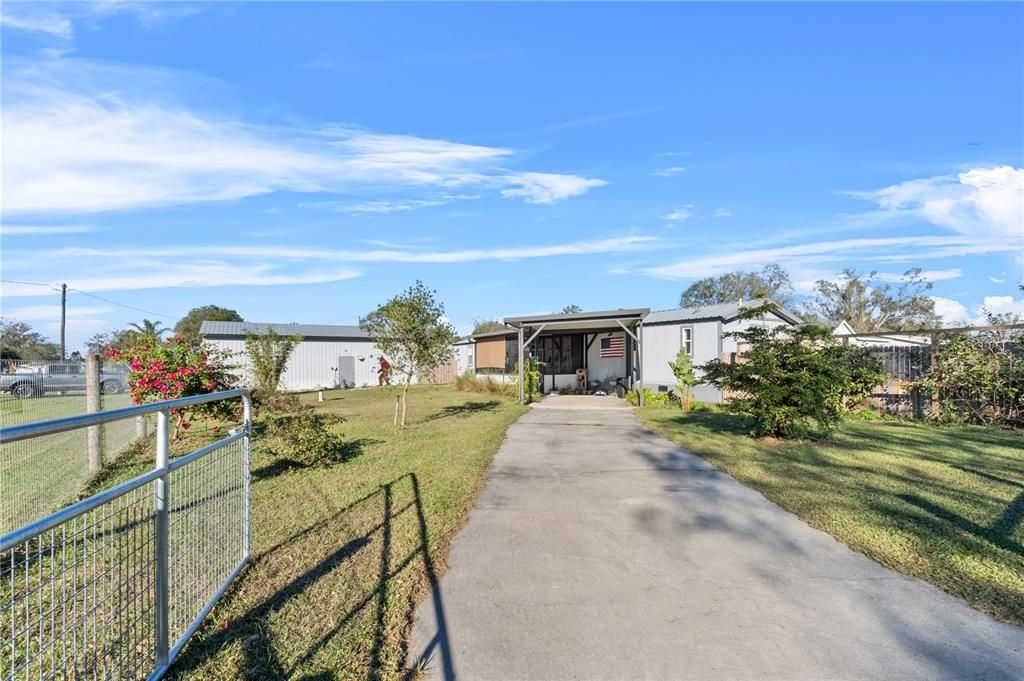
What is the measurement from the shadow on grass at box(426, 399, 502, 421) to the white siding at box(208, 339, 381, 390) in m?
11.2

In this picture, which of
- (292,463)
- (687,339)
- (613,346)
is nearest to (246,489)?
(292,463)

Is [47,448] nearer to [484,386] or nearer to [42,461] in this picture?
[42,461]

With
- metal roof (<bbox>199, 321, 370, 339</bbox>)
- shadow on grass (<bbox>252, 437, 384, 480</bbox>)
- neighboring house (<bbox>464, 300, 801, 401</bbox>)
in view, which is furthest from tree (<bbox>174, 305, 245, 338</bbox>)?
shadow on grass (<bbox>252, 437, 384, 480</bbox>)

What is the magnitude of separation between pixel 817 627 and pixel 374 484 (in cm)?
475

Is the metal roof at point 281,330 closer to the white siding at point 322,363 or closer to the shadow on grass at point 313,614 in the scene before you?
the white siding at point 322,363

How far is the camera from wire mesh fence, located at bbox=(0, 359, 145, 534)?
16.9ft

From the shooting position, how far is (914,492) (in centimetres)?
591

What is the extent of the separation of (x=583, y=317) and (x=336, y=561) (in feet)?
43.1

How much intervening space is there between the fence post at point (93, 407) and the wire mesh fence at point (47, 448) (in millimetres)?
28

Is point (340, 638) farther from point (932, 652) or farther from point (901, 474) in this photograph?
point (901, 474)

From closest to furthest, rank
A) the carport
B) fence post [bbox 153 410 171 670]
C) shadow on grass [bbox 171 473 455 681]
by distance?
fence post [bbox 153 410 171 670]
shadow on grass [bbox 171 473 455 681]
the carport

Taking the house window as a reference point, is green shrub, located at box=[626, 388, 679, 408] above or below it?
below

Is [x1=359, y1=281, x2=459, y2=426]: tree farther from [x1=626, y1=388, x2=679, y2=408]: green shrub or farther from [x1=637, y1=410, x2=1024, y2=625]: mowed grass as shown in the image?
[x1=626, y1=388, x2=679, y2=408]: green shrub

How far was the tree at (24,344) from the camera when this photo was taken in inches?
1650
